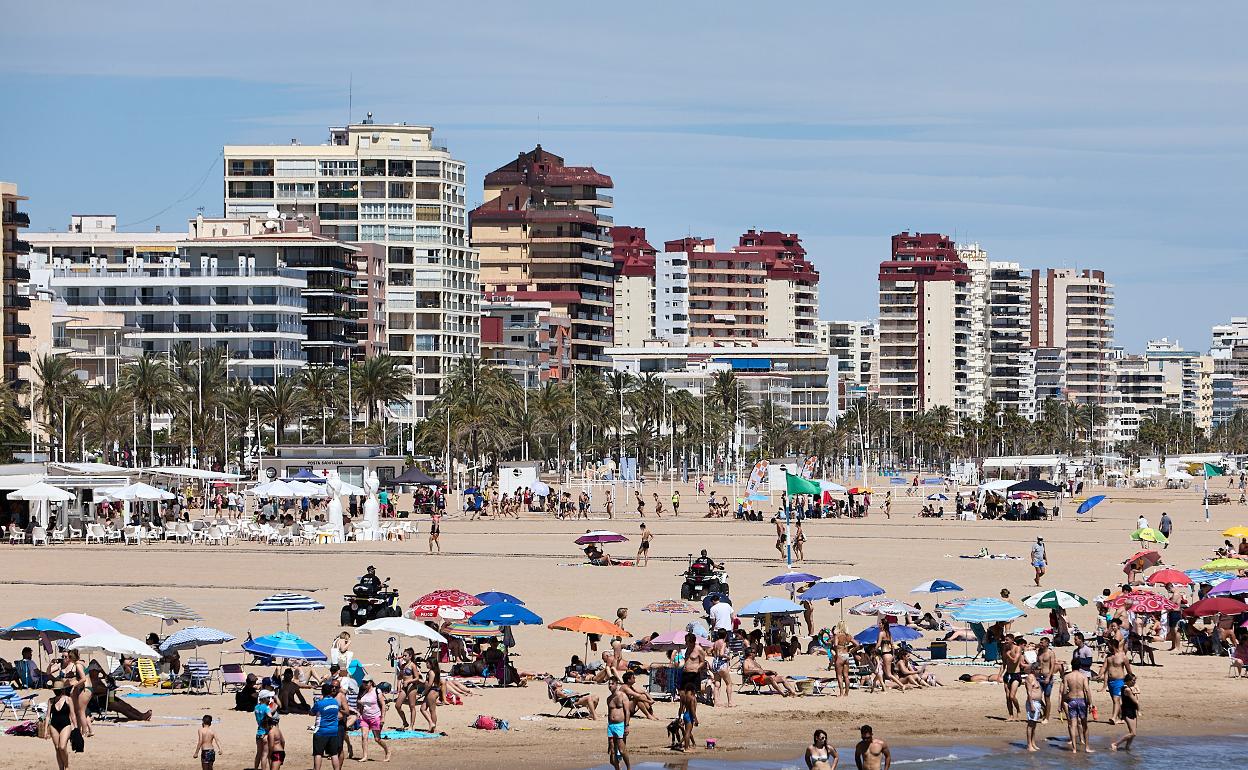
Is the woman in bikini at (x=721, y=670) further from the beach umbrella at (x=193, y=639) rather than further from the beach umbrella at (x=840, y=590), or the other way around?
the beach umbrella at (x=193, y=639)

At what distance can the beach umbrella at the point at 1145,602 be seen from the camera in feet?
104

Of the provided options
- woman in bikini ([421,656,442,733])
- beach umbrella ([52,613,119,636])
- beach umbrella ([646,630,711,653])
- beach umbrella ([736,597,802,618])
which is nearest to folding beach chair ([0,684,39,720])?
beach umbrella ([52,613,119,636])

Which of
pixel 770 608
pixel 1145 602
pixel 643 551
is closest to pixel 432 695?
pixel 770 608

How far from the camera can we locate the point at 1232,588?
32.3 m

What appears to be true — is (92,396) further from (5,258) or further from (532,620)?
(532,620)

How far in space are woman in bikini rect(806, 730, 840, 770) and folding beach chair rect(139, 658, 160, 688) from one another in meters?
9.81

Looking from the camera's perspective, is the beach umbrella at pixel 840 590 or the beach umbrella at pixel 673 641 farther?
the beach umbrella at pixel 840 590

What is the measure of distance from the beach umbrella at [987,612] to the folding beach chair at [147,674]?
11.2 m

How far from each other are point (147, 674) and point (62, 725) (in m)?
4.95

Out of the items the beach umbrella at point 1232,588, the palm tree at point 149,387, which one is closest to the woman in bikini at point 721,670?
the beach umbrella at point 1232,588

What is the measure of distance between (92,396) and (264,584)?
60026mm

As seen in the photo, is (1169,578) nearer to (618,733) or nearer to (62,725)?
(618,733)

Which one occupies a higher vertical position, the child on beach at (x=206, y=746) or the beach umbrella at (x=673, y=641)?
the beach umbrella at (x=673, y=641)

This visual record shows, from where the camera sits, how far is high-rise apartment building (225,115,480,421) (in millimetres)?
140750
